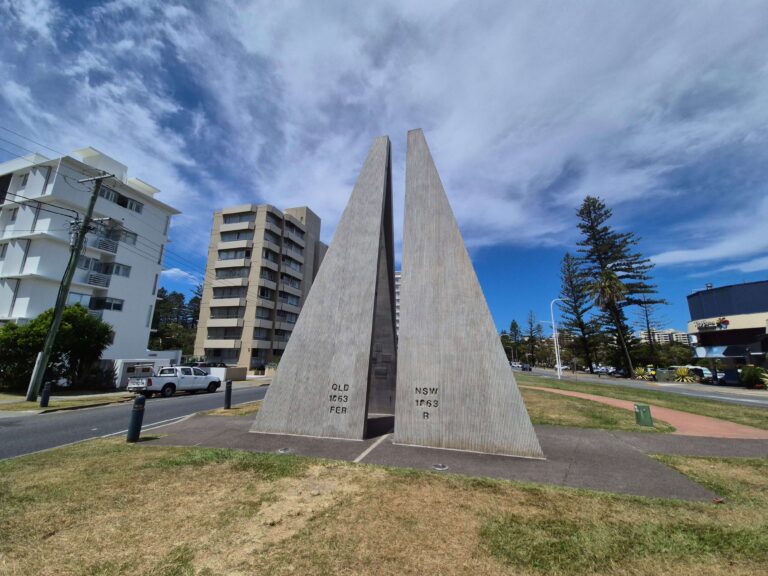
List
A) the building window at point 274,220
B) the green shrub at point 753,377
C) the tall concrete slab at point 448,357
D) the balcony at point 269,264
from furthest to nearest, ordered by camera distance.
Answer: the building window at point 274,220 → the balcony at point 269,264 → the green shrub at point 753,377 → the tall concrete slab at point 448,357

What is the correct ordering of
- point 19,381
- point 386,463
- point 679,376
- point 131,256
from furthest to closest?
point 679,376 → point 131,256 → point 19,381 → point 386,463

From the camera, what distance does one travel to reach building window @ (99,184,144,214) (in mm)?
30328

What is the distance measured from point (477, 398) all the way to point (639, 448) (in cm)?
412

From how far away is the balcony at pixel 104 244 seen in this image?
2966cm

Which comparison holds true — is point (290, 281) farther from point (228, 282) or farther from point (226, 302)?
point (226, 302)

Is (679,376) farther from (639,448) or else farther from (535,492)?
(535,492)

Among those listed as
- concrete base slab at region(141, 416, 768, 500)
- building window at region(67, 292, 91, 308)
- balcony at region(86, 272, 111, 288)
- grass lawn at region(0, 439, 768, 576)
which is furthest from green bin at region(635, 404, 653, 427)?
balcony at region(86, 272, 111, 288)

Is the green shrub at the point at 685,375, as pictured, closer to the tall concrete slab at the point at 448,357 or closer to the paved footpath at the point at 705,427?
the paved footpath at the point at 705,427

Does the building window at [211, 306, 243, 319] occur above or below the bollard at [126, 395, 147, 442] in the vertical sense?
above

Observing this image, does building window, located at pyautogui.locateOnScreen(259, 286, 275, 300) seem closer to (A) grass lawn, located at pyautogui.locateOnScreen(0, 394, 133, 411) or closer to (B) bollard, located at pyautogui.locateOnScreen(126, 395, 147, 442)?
(A) grass lawn, located at pyautogui.locateOnScreen(0, 394, 133, 411)

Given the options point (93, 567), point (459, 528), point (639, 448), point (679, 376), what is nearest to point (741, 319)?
point (679, 376)

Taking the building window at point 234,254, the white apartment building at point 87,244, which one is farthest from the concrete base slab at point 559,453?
the building window at point 234,254

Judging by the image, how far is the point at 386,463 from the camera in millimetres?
6551

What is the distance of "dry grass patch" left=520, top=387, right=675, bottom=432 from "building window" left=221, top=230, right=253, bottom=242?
43.7 metres
